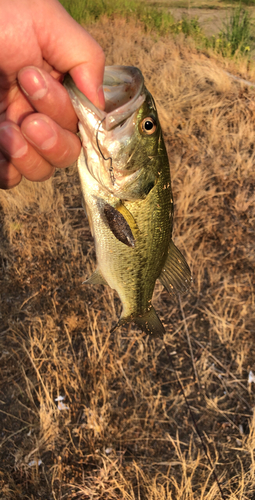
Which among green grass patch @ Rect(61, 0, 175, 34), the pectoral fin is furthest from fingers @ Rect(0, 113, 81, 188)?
green grass patch @ Rect(61, 0, 175, 34)

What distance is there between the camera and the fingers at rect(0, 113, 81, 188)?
1.38 meters

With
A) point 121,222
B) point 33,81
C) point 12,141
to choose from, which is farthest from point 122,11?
point 121,222

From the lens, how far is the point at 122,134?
1227 millimetres

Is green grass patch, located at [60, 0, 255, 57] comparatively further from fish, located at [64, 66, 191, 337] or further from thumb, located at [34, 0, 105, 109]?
fish, located at [64, 66, 191, 337]

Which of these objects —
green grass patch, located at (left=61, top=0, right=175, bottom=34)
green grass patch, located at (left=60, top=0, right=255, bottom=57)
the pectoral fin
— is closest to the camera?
the pectoral fin

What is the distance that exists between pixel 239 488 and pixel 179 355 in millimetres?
957

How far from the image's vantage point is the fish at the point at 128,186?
1.20 meters

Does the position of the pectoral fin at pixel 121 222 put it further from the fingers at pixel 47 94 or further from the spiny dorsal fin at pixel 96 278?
the fingers at pixel 47 94

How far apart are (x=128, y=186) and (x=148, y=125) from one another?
0.79ft

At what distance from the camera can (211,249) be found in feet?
11.2

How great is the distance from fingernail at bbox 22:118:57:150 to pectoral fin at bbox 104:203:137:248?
0.37 metres

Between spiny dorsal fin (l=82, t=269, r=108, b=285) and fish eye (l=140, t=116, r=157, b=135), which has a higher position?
fish eye (l=140, t=116, r=157, b=135)

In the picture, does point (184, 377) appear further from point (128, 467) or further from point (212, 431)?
point (128, 467)

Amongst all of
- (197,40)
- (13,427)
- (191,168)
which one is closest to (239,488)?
(13,427)
